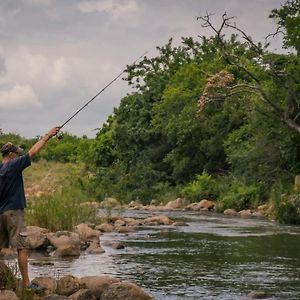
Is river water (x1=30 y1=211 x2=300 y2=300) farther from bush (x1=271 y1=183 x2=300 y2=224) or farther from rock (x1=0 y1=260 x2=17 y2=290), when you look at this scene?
bush (x1=271 y1=183 x2=300 y2=224)

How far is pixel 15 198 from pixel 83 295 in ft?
5.03

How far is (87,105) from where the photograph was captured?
33.6 ft

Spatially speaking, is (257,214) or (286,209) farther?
(257,214)

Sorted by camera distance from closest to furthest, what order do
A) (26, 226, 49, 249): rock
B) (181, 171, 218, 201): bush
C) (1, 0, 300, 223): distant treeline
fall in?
(26, 226, 49, 249): rock
(1, 0, 300, 223): distant treeline
(181, 171, 218, 201): bush

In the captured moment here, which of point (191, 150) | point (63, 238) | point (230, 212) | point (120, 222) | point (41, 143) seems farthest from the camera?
point (191, 150)

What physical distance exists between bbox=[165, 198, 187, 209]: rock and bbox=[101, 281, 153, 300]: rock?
27925 millimetres

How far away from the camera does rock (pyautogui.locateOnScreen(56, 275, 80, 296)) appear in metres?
9.55

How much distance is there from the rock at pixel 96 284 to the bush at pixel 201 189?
27.7 meters

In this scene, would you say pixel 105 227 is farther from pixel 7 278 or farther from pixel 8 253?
pixel 7 278

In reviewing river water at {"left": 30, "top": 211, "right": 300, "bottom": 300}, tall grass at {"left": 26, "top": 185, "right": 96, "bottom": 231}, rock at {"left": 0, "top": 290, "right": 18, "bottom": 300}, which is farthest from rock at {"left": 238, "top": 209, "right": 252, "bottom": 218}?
rock at {"left": 0, "top": 290, "right": 18, "bottom": 300}

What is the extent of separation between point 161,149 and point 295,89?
62.3 ft

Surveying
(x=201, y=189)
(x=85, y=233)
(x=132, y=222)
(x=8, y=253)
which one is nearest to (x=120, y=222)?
(x=132, y=222)

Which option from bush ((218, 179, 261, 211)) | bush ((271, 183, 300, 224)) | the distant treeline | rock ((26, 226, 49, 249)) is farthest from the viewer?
bush ((218, 179, 261, 211))

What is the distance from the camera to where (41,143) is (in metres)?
8.90
